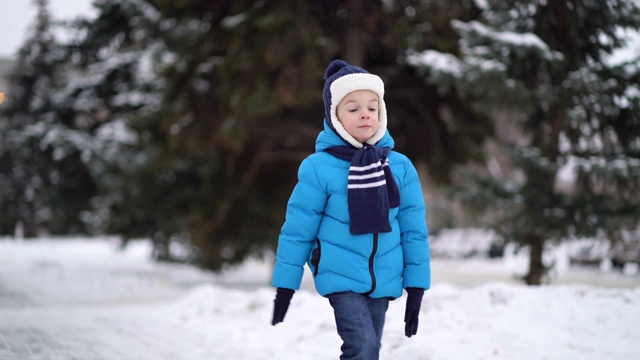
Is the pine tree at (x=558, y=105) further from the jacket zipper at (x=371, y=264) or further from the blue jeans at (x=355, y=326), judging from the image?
the blue jeans at (x=355, y=326)

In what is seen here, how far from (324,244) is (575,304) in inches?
133

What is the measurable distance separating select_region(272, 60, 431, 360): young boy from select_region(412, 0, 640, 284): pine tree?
3877mm

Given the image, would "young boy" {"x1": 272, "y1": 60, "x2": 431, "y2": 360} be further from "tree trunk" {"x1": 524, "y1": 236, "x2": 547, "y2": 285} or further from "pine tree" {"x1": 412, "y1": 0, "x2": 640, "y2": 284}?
"tree trunk" {"x1": 524, "y1": 236, "x2": 547, "y2": 285}

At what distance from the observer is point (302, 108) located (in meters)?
11.9

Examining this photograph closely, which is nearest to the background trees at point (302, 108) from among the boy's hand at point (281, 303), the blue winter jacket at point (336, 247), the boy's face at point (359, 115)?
the boy's face at point (359, 115)

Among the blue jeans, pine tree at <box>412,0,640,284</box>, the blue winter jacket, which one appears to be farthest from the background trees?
the blue jeans

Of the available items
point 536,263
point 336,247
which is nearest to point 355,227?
point 336,247

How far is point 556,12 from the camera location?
732cm

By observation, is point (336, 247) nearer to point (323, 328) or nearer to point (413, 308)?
point (413, 308)

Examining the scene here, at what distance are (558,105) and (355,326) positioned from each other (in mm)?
5008

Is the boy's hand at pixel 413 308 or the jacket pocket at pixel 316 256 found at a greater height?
the jacket pocket at pixel 316 256

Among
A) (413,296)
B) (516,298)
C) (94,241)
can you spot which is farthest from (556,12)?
(94,241)

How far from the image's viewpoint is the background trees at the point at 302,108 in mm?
7141

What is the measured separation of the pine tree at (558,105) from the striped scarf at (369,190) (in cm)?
395
